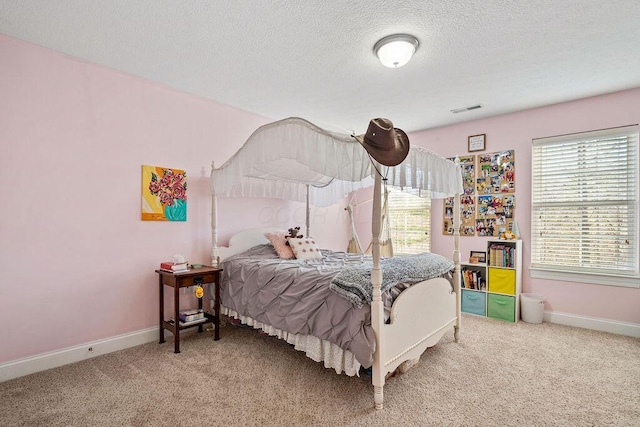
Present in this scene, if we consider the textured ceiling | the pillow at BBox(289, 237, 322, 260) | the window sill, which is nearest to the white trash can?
the window sill

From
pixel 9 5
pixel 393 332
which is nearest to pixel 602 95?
pixel 393 332

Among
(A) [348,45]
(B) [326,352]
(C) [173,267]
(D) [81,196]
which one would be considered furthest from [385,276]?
(D) [81,196]

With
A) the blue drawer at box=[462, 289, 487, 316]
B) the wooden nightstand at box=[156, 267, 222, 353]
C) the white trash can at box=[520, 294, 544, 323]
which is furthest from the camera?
the blue drawer at box=[462, 289, 487, 316]

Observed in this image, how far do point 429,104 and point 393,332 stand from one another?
267cm

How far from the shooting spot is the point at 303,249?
11.8 feet

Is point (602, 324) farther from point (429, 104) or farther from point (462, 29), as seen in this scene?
point (462, 29)

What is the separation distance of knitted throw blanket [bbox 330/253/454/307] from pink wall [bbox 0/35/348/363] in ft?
6.44

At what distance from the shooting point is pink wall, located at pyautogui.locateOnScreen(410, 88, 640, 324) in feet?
11.0

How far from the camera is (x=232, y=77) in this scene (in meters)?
3.01

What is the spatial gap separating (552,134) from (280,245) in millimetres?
3358

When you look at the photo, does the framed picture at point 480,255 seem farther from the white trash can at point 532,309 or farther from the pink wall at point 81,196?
the pink wall at point 81,196

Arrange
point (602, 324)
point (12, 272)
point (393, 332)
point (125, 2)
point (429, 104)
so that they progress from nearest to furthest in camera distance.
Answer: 1. point (125, 2)
2. point (393, 332)
3. point (12, 272)
4. point (602, 324)
5. point (429, 104)

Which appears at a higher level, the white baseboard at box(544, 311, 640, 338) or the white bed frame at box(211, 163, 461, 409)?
the white bed frame at box(211, 163, 461, 409)

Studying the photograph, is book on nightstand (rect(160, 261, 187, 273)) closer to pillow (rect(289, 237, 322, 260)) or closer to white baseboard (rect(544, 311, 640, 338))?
pillow (rect(289, 237, 322, 260))
